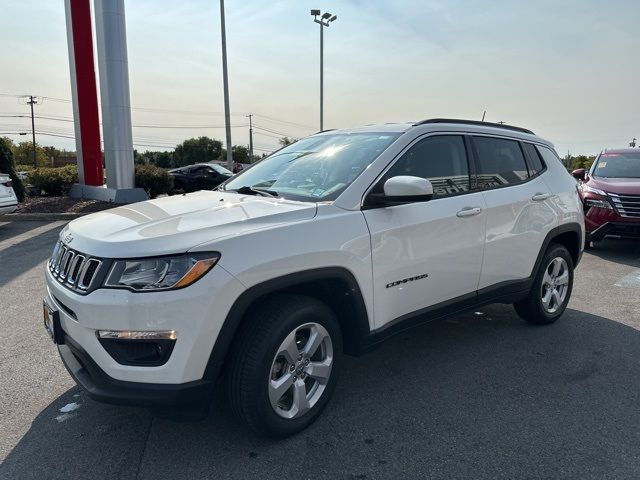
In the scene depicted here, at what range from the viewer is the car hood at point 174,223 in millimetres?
2416

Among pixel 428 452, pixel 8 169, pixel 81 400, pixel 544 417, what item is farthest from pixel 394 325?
pixel 8 169

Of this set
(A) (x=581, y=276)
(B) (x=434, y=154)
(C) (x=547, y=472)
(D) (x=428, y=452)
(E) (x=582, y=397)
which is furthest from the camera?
(A) (x=581, y=276)

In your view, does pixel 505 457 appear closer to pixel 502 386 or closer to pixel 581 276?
pixel 502 386

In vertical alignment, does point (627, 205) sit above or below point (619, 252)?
above

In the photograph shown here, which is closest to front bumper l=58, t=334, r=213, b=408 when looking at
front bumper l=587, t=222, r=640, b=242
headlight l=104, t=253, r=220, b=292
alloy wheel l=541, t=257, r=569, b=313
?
headlight l=104, t=253, r=220, b=292

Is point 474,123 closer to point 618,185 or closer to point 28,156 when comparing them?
point 618,185

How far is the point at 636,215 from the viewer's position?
7.67 meters

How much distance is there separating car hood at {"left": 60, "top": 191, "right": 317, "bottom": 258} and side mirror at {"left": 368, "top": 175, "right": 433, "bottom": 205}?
0.46m

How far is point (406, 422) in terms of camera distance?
305 centimetres

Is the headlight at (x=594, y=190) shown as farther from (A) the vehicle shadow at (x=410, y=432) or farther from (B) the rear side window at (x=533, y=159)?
(A) the vehicle shadow at (x=410, y=432)

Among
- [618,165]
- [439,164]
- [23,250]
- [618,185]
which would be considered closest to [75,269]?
[439,164]

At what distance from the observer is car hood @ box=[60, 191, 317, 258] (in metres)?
2.42

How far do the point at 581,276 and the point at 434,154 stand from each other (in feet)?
13.8

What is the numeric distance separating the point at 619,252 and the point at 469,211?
20.2 ft
